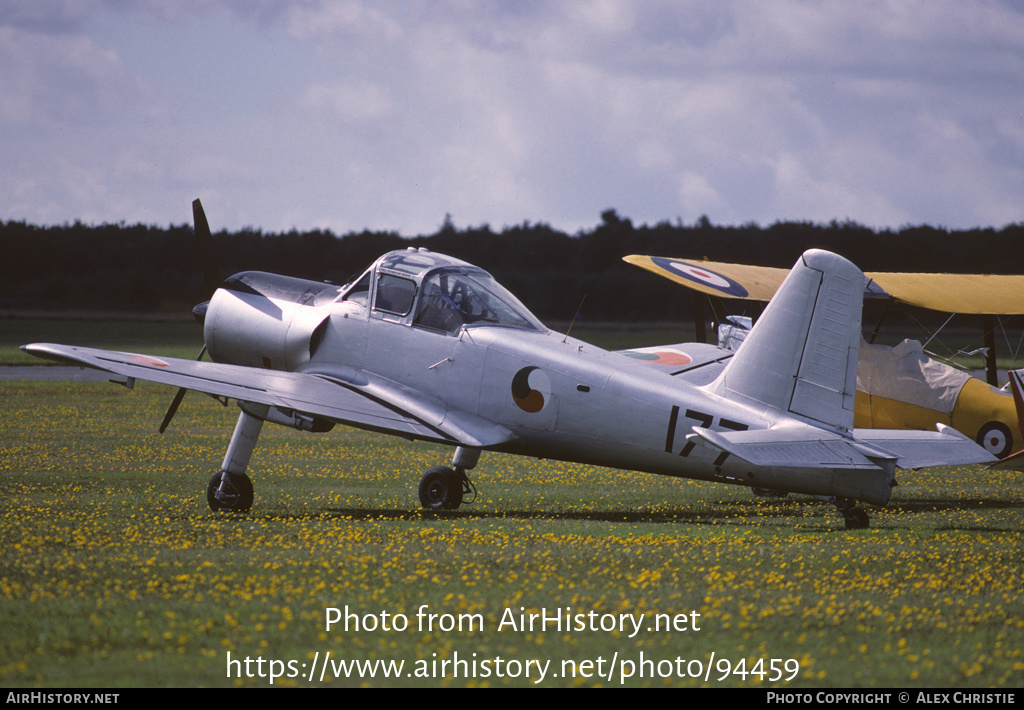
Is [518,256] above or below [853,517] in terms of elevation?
above

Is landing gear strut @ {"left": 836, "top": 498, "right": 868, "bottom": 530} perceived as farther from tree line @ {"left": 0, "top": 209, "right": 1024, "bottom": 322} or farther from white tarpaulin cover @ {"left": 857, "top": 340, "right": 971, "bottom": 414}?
tree line @ {"left": 0, "top": 209, "right": 1024, "bottom": 322}

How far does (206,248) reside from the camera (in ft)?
46.9

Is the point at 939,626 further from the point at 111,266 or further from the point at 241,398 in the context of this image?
the point at 111,266

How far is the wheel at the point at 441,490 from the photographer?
12.0 m

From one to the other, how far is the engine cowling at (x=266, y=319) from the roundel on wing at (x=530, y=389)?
8.59ft

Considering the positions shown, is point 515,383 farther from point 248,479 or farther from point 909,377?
point 909,377

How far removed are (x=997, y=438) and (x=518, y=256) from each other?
7754cm

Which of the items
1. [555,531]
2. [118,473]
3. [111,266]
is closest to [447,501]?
[555,531]

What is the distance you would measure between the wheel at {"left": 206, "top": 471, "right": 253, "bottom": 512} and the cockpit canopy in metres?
2.46

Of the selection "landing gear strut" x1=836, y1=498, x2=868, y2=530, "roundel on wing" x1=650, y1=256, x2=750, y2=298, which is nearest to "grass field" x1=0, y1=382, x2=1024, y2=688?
"landing gear strut" x1=836, y1=498, x2=868, y2=530

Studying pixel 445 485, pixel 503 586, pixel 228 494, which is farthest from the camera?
pixel 445 485

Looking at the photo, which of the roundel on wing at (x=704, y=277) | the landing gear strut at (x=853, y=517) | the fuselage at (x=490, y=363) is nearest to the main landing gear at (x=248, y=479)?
the fuselage at (x=490, y=363)

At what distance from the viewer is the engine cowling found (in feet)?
41.7

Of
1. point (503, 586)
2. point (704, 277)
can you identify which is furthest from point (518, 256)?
point (503, 586)
